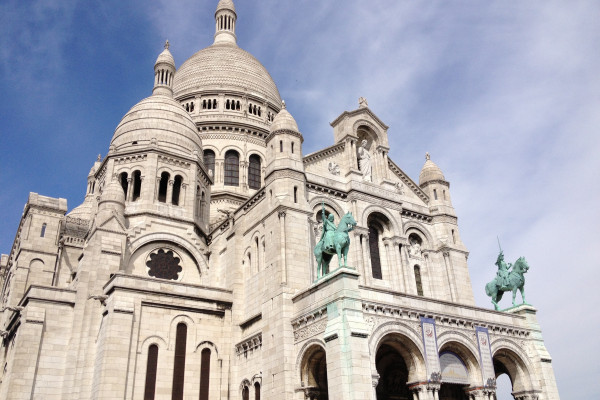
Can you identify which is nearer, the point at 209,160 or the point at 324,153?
the point at 324,153

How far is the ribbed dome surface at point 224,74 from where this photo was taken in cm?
5769

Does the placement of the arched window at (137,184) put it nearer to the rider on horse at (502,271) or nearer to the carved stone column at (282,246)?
the carved stone column at (282,246)

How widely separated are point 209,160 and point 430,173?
21088 millimetres

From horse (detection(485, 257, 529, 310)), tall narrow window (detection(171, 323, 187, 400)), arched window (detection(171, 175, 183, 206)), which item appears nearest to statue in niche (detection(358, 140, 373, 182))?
horse (detection(485, 257, 529, 310))

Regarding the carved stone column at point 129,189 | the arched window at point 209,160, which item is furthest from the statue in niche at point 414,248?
the arched window at point 209,160

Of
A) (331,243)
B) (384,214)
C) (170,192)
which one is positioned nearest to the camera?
(331,243)

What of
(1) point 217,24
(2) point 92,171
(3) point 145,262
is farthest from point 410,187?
(1) point 217,24

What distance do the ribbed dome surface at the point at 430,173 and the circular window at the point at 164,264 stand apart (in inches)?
733

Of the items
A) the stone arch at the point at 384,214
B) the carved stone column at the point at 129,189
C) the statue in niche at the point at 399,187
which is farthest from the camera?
the carved stone column at the point at 129,189

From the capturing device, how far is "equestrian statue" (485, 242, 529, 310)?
106 feet

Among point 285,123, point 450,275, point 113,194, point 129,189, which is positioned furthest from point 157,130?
point 450,275

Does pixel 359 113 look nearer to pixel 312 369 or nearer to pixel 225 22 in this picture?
pixel 312 369

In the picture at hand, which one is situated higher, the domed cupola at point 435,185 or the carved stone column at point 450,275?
the domed cupola at point 435,185

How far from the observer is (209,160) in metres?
51.2
